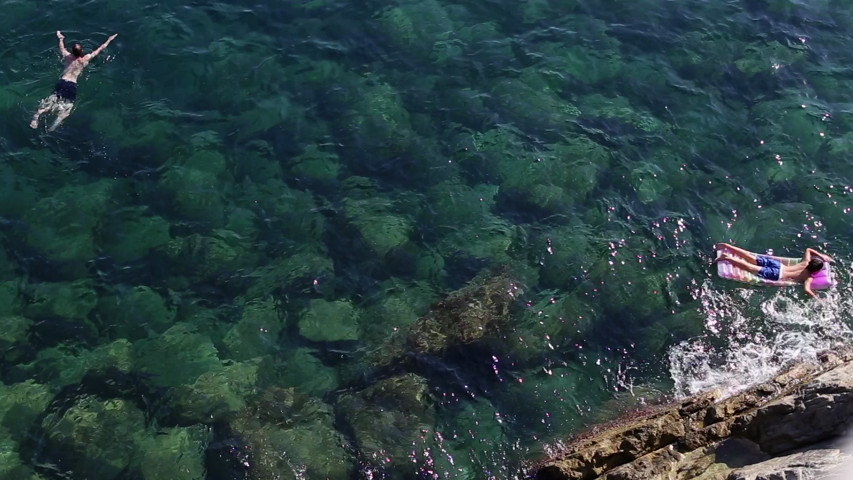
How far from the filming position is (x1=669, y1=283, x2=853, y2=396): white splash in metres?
20.7

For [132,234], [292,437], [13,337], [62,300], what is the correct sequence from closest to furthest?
1. [292,437]
2. [13,337]
3. [62,300]
4. [132,234]

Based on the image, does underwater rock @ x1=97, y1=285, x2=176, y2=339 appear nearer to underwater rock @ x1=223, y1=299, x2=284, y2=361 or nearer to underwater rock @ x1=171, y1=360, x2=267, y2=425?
underwater rock @ x1=223, y1=299, x2=284, y2=361

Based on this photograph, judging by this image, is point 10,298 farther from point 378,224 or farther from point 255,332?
point 378,224

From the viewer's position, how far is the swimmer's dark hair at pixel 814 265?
863 inches

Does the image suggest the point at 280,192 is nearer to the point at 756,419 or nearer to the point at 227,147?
the point at 227,147

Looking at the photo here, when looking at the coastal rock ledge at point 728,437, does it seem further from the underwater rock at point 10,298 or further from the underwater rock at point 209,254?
the underwater rock at point 10,298

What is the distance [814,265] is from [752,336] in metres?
2.77

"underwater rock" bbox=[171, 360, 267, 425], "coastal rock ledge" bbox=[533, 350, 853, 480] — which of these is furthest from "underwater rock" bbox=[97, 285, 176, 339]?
"coastal rock ledge" bbox=[533, 350, 853, 480]

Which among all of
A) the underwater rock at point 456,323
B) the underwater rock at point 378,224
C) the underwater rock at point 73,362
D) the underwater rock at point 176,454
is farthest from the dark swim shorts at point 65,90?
the underwater rock at point 456,323

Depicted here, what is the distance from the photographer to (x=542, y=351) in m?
21.1

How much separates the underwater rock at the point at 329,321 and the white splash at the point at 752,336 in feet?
28.1

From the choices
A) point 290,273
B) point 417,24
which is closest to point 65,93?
point 290,273

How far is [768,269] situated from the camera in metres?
22.7

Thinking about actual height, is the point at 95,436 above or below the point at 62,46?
below
